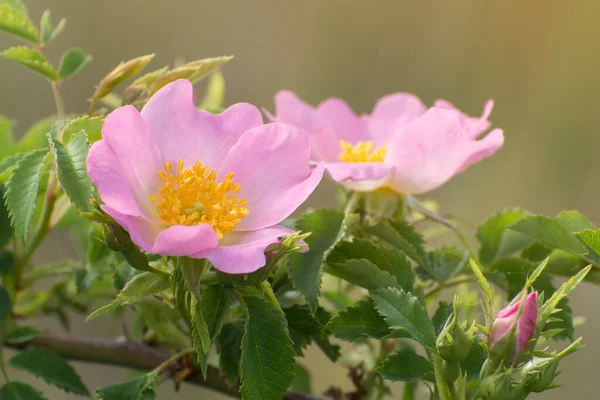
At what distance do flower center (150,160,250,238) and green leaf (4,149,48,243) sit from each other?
0.30 ft

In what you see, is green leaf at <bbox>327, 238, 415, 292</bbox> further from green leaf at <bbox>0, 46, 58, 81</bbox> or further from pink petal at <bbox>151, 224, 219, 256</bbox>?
green leaf at <bbox>0, 46, 58, 81</bbox>

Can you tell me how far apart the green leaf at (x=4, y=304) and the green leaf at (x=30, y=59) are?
0.70ft

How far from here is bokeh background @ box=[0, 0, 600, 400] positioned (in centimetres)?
251

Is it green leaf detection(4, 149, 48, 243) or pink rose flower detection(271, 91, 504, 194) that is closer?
green leaf detection(4, 149, 48, 243)

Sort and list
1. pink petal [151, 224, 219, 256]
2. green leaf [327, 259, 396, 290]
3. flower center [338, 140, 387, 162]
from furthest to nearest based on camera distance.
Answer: flower center [338, 140, 387, 162] → green leaf [327, 259, 396, 290] → pink petal [151, 224, 219, 256]

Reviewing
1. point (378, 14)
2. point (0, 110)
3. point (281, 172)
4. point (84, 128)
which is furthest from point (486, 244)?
point (378, 14)

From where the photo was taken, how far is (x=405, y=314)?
1.82 ft

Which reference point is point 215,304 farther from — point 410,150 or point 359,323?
point 410,150

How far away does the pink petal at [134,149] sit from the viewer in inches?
21.1

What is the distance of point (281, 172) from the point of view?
1.98 ft

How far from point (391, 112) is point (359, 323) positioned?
1.20 ft

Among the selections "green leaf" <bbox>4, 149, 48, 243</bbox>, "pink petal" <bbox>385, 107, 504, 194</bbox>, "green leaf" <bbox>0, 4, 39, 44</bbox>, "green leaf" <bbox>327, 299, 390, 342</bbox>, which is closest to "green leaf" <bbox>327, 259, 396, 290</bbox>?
"green leaf" <bbox>327, 299, 390, 342</bbox>

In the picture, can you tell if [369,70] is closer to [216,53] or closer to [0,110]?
[216,53]

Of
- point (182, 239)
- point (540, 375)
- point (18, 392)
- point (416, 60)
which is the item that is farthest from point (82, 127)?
point (416, 60)
